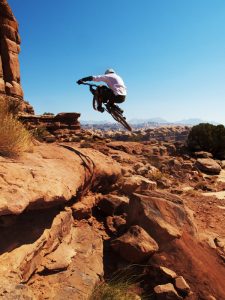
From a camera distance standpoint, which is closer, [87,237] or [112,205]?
[87,237]

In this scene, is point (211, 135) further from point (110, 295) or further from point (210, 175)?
point (110, 295)

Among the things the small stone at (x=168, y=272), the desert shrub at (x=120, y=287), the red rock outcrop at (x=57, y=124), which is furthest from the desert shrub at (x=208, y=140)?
the desert shrub at (x=120, y=287)

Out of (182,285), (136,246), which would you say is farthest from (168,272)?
(136,246)

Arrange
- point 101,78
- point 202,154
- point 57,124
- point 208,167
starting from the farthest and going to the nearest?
point 57,124 → point 202,154 → point 208,167 → point 101,78

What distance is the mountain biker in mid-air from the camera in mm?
9172

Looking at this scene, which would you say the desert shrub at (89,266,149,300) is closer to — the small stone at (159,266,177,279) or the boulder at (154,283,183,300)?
the boulder at (154,283,183,300)

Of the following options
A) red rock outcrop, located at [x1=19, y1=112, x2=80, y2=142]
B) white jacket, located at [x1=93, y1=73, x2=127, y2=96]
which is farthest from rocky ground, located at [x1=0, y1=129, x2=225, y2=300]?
red rock outcrop, located at [x1=19, y1=112, x2=80, y2=142]

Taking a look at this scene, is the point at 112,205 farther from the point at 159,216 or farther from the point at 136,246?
the point at 136,246

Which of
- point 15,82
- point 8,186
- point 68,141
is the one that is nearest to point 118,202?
point 8,186

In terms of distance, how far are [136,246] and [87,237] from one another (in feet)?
4.18

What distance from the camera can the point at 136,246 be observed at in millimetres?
6352

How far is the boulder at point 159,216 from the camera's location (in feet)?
22.1

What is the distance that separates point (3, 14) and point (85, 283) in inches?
1109

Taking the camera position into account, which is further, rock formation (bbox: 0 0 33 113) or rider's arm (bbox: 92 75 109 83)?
rock formation (bbox: 0 0 33 113)
